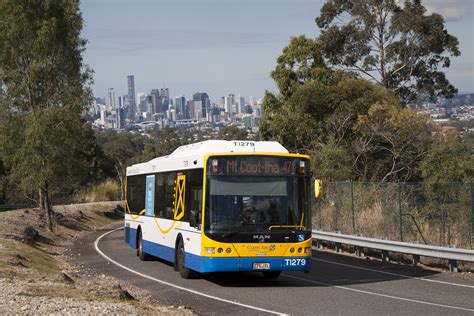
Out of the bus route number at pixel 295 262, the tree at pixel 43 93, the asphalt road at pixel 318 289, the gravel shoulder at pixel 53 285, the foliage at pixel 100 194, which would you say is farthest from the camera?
the foliage at pixel 100 194

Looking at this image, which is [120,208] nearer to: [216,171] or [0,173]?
[0,173]

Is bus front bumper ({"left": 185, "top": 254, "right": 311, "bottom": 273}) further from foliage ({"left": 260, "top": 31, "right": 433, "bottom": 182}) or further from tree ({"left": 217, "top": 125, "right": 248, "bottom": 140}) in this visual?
tree ({"left": 217, "top": 125, "right": 248, "bottom": 140})

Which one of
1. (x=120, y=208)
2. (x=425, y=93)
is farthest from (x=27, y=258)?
(x=120, y=208)

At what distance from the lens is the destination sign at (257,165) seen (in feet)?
56.9

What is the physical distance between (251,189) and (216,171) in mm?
825

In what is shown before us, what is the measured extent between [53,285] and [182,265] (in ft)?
14.2

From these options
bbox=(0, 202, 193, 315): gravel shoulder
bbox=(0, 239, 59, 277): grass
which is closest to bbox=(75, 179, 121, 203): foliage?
bbox=(0, 202, 193, 315): gravel shoulder

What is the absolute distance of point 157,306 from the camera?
13844mm

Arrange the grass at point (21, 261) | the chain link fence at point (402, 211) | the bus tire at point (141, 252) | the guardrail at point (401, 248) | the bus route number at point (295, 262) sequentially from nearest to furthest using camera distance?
the bus route number at point (295, 262) < the grass at point (21, 261) < the guardrail at point (401, 248) < the chain link fence at point (402, 211) < the bus tire at point (141, 252)

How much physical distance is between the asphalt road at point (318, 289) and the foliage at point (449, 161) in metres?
14.6

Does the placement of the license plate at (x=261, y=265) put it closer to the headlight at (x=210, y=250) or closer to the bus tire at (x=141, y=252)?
the headlight at (x=210, y=250)

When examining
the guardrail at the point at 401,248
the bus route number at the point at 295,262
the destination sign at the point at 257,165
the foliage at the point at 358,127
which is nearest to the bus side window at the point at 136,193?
the guardrail at the point at 401,248

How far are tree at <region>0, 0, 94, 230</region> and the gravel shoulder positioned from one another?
8.87ft

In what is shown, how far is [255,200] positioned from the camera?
17.2 meters
